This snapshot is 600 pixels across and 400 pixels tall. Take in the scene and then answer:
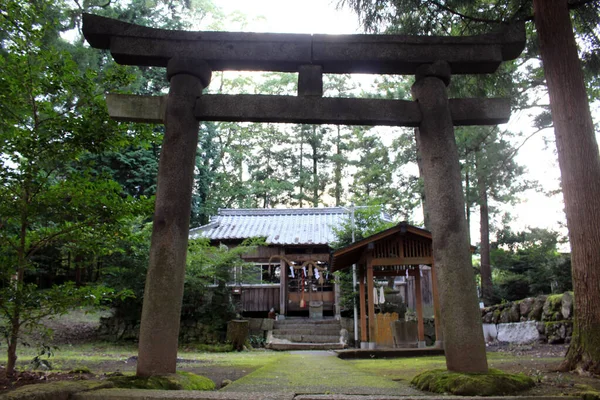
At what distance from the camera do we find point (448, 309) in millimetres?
4121

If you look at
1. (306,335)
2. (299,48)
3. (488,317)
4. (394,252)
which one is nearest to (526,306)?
(488,317)

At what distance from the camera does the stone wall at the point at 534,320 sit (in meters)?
9.61

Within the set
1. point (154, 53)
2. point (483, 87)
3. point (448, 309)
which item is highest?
point (483, 87)

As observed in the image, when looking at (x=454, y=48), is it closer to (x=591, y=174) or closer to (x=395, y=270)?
(x=591, y=174)

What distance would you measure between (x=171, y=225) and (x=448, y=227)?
2741 mm

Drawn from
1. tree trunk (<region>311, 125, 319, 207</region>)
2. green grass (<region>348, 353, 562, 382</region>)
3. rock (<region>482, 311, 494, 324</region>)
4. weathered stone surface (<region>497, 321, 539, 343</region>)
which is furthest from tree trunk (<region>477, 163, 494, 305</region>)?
tree trunk (<region>311, 125, 319, 207</region>)

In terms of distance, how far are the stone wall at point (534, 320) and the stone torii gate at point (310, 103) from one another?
6.98 m

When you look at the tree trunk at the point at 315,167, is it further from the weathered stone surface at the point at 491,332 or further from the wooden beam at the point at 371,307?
the wooden beam at the point at 371,307

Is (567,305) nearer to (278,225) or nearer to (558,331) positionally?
(558,331)

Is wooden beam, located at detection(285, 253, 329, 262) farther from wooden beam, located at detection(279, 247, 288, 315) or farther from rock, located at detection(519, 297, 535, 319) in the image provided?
rock, located at detection(519, 297, 535, 319)

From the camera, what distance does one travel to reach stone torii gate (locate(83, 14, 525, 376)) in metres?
4.22

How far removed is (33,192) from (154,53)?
6.46 feet

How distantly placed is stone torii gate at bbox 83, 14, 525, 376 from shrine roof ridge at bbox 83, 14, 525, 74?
1 cm

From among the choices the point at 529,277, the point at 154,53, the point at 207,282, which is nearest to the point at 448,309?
the point at 154,53
